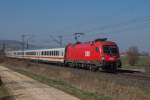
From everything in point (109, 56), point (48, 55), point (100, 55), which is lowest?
point (109, 56)

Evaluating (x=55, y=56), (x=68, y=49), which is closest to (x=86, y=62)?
(x=68, y=49)

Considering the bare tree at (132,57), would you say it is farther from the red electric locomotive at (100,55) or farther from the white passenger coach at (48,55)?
the red electric locomotive at (100,55)

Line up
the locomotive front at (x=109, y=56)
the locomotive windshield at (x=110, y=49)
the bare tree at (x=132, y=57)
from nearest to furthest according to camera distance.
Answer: the locomotive front at (x=109, y=56), the locomotive windshield at (x=110, y=49), the bare tree at (x=132, y=57)

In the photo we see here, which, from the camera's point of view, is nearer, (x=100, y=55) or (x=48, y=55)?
(x=100, y=55)

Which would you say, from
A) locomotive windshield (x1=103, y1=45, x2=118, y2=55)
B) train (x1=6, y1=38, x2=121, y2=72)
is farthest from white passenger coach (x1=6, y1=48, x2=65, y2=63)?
locomotive windshield (x1=103, y1=45, x2=118, y2=55)

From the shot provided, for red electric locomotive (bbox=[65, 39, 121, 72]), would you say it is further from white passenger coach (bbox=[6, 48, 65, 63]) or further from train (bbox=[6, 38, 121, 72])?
white passenger coach (bbox=[6, 48, 65, 63])

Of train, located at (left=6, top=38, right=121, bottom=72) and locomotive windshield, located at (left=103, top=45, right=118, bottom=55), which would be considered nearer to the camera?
Answer: train, located at (left=6, top=38, right=121, bottom=72)

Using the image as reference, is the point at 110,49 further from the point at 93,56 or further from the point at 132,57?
the point at 132,57

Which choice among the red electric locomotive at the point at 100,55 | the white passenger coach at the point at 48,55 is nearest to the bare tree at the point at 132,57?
the white passenger coach at the point at 48,55

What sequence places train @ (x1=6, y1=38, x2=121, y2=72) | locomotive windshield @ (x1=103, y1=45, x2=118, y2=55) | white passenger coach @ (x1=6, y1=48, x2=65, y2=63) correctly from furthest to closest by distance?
white passenger coach @ (x1=6, y1=48, x2=65, y2=63), locomotive windshield @ (x1=103, y1=45, x2=118, y2=55), train @ (x1=6, y1=38, x2=121, y2=72)

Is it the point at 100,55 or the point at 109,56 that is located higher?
the point at 100,55

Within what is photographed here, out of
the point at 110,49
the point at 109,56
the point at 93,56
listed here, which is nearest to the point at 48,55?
the point at 93,56

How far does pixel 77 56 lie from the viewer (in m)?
45.9

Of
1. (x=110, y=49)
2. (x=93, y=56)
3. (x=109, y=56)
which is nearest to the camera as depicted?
(x=109, y=56)
